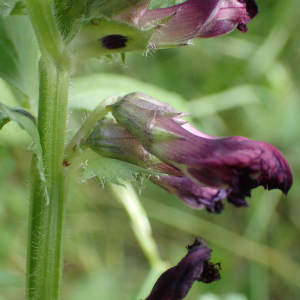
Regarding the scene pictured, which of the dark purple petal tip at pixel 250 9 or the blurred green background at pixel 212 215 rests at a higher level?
the dark purple petal tip at pixel 250 9

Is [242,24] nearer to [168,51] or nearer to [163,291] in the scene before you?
[163,291]

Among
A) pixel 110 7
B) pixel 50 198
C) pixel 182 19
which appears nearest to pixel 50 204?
pixel 50 198

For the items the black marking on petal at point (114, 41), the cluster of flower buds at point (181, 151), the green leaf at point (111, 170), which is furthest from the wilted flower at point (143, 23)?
the green leaf at point (111, 170)

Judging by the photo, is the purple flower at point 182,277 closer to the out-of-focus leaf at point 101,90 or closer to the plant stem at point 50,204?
the plant stem at point 50,204

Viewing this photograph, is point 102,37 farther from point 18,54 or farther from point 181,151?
point 18,54

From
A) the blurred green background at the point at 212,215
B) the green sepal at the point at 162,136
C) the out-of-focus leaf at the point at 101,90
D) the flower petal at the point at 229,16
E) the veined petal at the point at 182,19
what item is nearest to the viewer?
the green sepal at the point at 162,136
